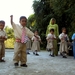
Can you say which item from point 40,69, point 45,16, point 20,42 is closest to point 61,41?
point 20,42

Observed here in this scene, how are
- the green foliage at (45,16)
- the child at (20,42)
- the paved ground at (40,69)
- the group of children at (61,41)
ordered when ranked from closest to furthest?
→ the paved ground at (40,69), the child at (20,42), the group of children at (61,41), the green foliage at (45,16)

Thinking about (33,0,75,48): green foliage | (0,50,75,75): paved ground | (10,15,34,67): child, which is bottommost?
(0,50,75,75): paved ground

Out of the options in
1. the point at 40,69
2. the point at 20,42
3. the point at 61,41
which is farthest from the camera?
the point at 61,41

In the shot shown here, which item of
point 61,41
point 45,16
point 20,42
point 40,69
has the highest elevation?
point 45,16

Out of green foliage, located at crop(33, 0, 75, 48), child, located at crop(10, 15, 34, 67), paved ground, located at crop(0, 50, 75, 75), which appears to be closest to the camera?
paved ground, located at crop(0, 50, 75, 75)

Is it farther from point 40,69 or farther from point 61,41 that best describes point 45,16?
point 40,69

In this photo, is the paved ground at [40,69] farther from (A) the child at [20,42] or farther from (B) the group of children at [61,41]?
(B) the group of children at [61,41]

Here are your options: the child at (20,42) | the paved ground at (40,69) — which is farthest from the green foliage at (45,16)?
the child at (20,42)

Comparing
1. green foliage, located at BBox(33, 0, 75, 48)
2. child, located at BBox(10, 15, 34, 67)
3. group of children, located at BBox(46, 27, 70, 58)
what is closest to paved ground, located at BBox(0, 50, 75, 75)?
child, located at BBox(10, 15, 34, 67)

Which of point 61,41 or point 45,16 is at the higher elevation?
point 45,16

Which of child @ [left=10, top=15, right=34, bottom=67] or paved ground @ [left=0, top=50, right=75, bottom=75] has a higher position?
child @ [left=10, top=15, right=34, bottom=67]

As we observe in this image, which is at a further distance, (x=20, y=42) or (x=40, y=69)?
(x=20, y=42)

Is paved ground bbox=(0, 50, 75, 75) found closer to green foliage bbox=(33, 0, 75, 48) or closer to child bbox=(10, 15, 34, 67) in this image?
child bbox=(10, 15, 34, 67)

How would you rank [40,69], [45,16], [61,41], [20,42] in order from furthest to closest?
[45,16]
[61,41]
[20,42]
[40,69]
